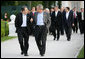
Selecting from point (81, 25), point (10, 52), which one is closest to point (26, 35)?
point (10, 52)

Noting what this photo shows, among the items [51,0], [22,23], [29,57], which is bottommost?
[51,0]

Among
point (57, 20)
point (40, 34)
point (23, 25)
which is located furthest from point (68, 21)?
point (23, 25)

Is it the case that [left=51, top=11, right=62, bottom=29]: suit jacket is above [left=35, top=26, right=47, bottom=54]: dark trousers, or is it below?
below

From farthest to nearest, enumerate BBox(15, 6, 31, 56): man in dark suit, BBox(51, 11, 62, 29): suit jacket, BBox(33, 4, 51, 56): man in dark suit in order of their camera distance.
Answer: BBox(51, 11, 62, 29): suit jacket → BBox(15, 6, 31, 56): man in dark suit → BBox(33, 4, 51, 56): man in dark suit

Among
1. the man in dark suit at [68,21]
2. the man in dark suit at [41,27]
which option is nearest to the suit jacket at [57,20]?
the man in dark suit at [68,21]

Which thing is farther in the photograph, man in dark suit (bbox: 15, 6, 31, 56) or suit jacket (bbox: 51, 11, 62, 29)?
suit jacket (bbox: 51, 11, 62, 29)

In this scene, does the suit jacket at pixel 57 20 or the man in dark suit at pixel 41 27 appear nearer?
the man in dark suit at pixel 41 27

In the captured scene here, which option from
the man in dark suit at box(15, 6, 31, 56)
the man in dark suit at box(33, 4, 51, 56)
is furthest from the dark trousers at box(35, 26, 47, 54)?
the man in dark suit at box(15, 6, 31, 56)

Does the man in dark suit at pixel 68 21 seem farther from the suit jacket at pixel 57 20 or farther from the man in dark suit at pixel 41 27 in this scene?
the man in dark suit at pixel 41 27

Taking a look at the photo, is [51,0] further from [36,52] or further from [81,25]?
[36,52]

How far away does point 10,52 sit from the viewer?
50.8 ft

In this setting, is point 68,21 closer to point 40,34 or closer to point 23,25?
point 40,34

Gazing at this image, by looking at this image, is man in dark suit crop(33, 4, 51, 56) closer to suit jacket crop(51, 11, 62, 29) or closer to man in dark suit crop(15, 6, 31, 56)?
man in dark suit crop(15, 6, 31, 56)

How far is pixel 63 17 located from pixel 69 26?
3.90ft
